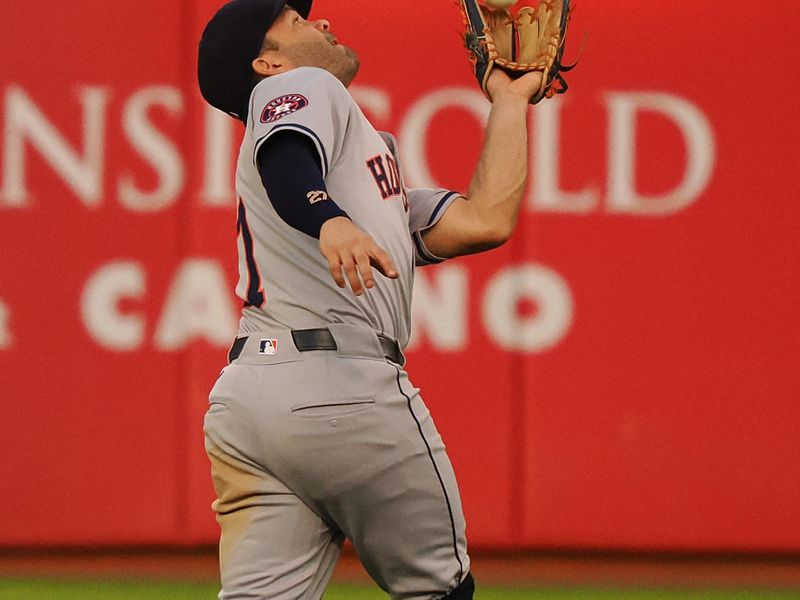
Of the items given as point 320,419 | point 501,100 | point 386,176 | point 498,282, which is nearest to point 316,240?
point 386,176

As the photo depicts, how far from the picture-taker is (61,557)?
12.5 ft

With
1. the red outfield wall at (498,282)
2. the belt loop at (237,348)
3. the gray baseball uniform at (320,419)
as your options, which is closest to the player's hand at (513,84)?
the gray baseball uniform at (320,419)

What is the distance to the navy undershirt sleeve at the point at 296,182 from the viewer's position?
155cm

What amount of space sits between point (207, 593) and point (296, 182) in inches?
81.4

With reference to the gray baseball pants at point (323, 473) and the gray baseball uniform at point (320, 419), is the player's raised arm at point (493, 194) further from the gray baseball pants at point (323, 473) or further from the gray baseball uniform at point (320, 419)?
A: the gray baseball pants at point (323, 473)

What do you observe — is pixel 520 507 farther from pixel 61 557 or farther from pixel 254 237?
pixel 254 237

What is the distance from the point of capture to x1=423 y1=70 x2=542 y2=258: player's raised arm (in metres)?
1.91

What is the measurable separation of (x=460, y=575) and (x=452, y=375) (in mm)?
2020

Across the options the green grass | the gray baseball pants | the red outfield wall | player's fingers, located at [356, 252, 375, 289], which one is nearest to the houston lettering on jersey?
the gray baseball pants

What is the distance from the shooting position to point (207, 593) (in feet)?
11.1

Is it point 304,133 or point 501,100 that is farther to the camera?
point 501,100

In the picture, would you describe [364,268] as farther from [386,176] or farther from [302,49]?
[302,49]

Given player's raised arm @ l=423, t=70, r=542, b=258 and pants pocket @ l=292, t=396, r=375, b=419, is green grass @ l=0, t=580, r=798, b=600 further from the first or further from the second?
pants pocket @ l=292, t=396, r=375, b=419

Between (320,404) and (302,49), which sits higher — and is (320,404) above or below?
below
